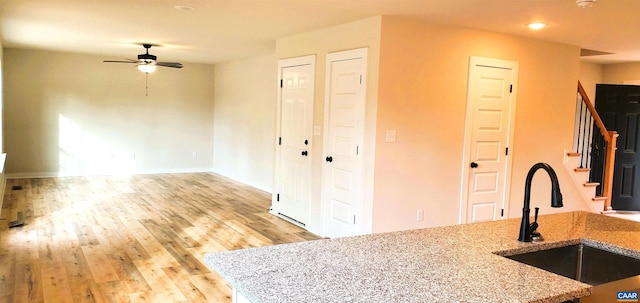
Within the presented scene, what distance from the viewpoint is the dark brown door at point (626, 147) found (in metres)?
7.11

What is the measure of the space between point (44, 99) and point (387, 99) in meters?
7.19

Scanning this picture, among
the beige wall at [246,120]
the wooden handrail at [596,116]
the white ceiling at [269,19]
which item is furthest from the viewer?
the beige wall at [246,120]

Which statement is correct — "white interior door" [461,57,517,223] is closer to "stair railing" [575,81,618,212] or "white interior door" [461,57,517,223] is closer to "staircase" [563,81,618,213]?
"staircase" [563,81,618,213]

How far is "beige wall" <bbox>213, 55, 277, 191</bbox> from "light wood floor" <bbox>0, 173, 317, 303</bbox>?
22.2 inches

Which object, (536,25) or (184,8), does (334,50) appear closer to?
(184,8)

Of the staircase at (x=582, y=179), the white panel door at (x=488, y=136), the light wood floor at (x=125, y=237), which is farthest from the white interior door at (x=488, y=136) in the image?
the light wood floor at (x=125, y=237)

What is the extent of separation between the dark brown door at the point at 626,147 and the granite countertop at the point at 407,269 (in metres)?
6.09

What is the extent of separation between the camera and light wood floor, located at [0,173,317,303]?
3.55 metres

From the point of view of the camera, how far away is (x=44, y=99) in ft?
28.3

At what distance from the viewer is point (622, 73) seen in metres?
7.65

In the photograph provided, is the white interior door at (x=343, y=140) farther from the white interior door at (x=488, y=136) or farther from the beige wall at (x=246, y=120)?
the beige wall at (x=246, y=120)

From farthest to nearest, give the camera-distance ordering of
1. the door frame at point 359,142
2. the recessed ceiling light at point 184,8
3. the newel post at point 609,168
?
1. the newel post at point 609,168
2. the door frame at point 359,142
3. the recessed ceiling light at point 184,8

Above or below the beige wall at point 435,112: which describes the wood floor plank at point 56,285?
below

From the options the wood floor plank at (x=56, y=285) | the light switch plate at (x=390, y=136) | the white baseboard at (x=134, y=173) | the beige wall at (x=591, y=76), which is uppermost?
the beige wall at (x=591, y=76)
